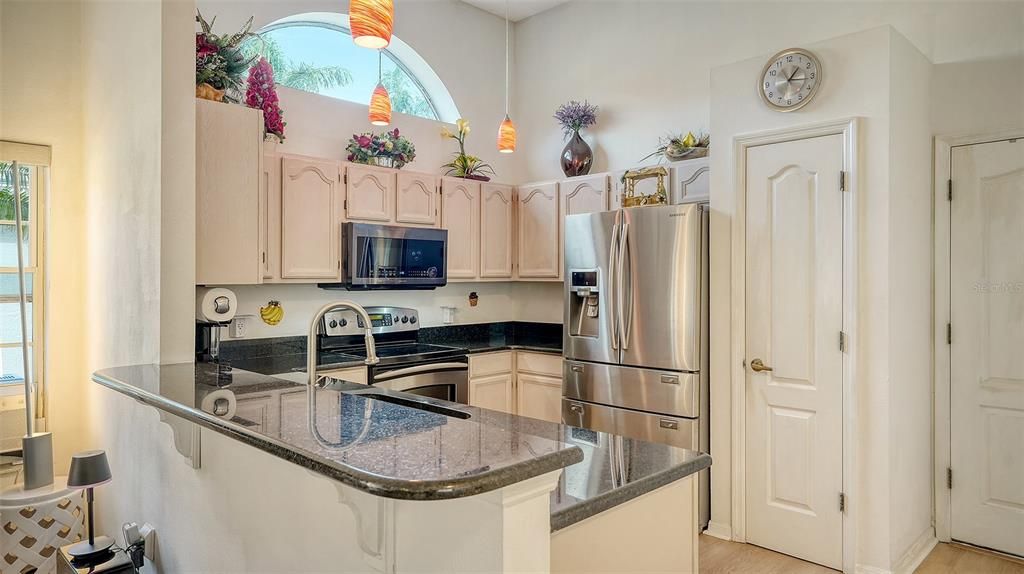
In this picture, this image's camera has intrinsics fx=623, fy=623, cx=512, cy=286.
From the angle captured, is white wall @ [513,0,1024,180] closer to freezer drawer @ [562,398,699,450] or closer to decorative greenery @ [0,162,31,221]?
freezer drawer @ [562,398,699,450]

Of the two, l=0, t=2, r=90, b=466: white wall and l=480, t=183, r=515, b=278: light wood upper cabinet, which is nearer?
l=0, t=2, r=90, b=466: white wall

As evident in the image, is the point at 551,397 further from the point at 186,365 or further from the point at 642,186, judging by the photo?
the point at 186,365

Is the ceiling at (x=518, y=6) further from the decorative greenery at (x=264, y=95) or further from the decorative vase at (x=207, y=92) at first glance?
the decorative vase at (x=207, y=92)

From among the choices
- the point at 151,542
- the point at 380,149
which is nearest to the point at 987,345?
the point at 380,149

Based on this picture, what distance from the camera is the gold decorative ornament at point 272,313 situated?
3822mm

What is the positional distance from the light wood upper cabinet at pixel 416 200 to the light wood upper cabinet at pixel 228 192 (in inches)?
47.8

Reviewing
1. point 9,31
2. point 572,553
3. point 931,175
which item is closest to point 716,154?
point 931,175

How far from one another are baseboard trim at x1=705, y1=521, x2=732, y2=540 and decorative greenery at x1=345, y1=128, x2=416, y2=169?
2.92 meters

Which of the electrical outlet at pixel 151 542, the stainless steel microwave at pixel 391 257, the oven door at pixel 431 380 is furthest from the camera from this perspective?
the stainless steel microwave at pixel 391 257

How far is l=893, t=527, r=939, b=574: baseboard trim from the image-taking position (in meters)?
2.92

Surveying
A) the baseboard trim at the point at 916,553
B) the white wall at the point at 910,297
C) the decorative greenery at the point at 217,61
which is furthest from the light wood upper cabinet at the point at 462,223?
the baseboard trim at the point at 916,553

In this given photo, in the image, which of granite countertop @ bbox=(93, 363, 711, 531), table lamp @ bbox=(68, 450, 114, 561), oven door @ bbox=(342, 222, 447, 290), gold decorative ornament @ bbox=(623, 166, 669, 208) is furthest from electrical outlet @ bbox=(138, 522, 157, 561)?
gold decorative ornament @ bbox=(623, 166, 669, 208)

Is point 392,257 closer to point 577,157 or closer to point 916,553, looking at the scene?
point 577,157

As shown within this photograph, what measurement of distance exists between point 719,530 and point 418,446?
2793 millimetres
